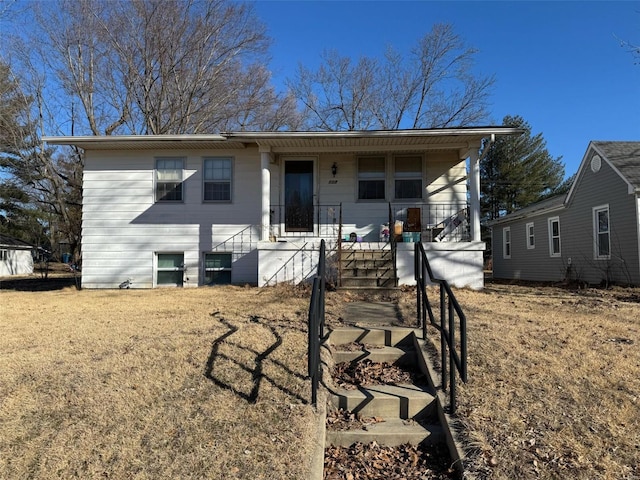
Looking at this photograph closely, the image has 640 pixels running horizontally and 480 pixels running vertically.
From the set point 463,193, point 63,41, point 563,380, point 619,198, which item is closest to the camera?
point 563,380

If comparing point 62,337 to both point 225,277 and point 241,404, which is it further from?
point 225,277

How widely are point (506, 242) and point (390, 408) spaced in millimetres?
18305

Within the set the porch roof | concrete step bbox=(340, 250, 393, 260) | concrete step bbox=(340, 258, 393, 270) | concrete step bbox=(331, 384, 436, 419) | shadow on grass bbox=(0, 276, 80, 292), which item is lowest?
concrete step bbox=(331, 384, 436, 419)

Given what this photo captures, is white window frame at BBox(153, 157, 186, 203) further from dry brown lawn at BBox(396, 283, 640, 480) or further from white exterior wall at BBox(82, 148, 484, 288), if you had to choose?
dry brown lawn at BBox(396, 283, 640, 480)

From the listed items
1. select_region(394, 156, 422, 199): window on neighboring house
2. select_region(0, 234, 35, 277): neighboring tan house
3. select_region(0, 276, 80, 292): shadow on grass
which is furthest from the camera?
select_region(0, 234, 35, 277): neighboring tan house

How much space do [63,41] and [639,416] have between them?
2089cm

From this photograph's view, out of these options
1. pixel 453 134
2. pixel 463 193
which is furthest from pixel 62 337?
pixel 463 193

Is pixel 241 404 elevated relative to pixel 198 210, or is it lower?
lower

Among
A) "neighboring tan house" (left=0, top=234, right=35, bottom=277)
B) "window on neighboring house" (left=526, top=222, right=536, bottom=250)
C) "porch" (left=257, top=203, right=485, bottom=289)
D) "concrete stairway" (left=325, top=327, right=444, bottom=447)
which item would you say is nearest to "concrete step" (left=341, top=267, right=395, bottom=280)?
"porch" (left=257, top=203, right=485, bottom=289)

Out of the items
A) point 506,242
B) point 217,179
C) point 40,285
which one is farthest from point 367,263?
point 506,242

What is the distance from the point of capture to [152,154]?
11.2 m

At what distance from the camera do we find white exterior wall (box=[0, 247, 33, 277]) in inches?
1057

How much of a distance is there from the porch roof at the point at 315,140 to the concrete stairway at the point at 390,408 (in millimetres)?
6174

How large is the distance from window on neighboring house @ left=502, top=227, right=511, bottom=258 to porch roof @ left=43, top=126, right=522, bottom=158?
34.8 ft
